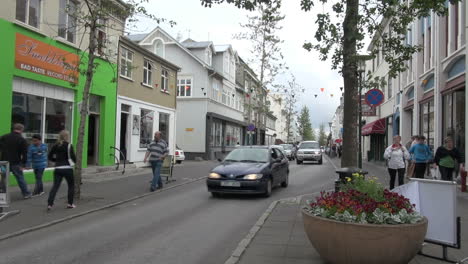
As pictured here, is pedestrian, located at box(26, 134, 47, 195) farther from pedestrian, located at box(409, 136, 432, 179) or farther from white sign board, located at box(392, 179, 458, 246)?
pedestrian, located at box(409, 136, 432, 179)

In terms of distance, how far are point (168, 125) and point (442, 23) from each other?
15908mm

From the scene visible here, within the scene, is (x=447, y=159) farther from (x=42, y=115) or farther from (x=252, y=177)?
(x=42, y=115)

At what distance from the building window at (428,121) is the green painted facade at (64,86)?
13487 millimetres

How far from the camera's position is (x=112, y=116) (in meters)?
18.9

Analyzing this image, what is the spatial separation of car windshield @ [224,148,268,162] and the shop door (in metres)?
7.56

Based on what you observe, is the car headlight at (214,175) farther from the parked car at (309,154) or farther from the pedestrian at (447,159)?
the parked car at (309,154)

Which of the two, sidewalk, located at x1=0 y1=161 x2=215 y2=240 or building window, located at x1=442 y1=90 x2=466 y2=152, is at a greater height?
building window, located at x1=442 y1=90 x2=466 y2=152

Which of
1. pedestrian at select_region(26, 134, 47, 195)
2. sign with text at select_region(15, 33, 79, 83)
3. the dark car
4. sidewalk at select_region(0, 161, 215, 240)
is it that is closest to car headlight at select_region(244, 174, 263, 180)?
the dark car

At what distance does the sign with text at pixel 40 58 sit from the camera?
12.8m

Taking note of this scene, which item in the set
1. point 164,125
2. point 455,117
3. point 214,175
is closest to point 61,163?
point 214,175

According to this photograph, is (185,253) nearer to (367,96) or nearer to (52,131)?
(367,96)

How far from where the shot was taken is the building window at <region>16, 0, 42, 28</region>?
13057mm

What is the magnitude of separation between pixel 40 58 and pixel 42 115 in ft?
6.16

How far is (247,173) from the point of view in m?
11.5
